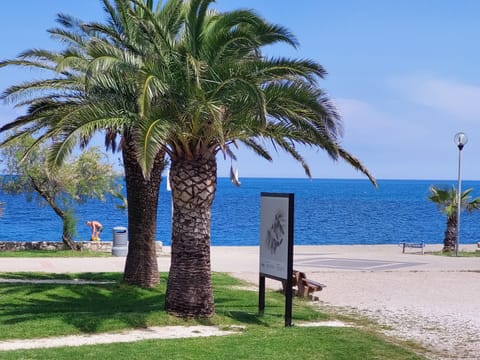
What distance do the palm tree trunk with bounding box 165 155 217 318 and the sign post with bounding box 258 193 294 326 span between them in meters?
1.20

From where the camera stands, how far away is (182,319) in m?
12.4

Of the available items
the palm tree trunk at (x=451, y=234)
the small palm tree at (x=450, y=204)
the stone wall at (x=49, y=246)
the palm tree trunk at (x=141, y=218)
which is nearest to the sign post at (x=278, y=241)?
the palm tree trunk at (x=141, y=218)

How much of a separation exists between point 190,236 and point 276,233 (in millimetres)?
1523

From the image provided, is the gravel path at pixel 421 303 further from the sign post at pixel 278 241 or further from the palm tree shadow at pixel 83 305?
the palm tree shadow at pixel 83 305

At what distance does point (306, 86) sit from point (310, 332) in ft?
13.4

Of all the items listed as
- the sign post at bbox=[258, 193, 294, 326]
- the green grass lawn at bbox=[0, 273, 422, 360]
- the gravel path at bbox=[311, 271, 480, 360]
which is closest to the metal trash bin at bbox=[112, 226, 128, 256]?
the gravel path at bbox=[311, 271, 480, 360]

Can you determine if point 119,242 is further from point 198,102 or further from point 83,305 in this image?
point 198,102

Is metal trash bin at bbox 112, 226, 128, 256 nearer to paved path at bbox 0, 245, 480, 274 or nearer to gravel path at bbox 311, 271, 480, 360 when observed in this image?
paved path at bbox 0, 245, 480, 274

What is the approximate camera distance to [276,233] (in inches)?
509

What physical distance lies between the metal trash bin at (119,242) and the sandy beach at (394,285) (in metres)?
1.07

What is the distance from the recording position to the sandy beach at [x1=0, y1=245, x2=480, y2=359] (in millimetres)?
12422

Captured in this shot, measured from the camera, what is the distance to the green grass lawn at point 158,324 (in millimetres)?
9828

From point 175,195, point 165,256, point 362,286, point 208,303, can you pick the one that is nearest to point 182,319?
point 208,303

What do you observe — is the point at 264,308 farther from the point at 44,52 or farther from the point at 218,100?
the point at 44,52
